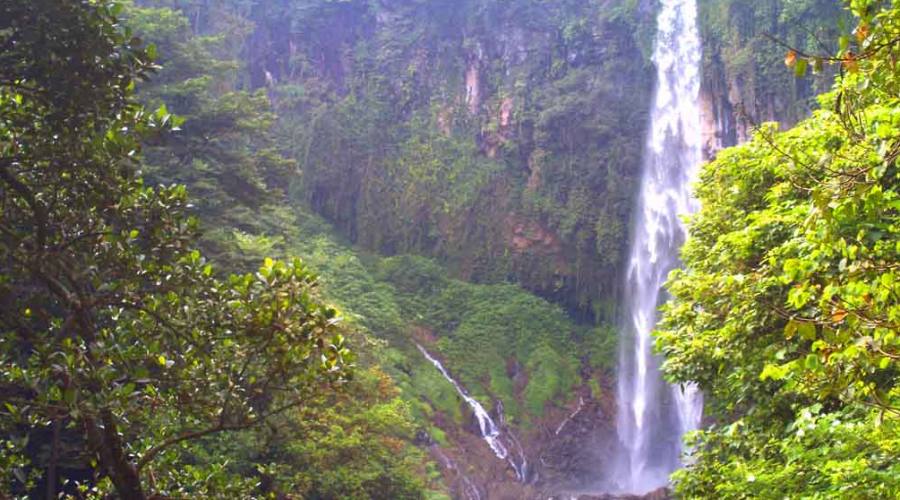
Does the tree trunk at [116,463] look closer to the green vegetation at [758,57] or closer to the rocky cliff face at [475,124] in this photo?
the green vegetation at [758,57]

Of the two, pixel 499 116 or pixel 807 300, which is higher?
pixel 499 116

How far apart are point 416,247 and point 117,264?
2699 cm

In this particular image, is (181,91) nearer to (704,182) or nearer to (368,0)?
(704,182)

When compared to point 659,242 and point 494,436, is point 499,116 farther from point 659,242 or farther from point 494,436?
point 494,436

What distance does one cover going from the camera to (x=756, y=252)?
758 centimetres

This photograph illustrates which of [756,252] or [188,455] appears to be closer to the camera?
[756,252]

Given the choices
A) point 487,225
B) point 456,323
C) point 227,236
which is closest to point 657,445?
point 456,323

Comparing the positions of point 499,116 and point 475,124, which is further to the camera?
point 475,124

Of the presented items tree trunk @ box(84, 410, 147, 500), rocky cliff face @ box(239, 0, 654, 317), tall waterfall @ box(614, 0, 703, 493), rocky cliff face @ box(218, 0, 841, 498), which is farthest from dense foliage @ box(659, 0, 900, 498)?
rocky cliff face @ box(239, 0, 654, 317)

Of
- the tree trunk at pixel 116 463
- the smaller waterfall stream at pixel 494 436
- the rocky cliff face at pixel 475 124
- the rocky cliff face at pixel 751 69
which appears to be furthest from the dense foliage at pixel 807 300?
the rocky cliff face at pixel 475 124

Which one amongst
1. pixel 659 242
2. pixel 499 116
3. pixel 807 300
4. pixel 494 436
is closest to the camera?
pixel 807 300

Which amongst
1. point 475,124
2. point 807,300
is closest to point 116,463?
Result: point 807,300

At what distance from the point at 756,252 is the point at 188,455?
7.78 m

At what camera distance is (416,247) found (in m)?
30.9
